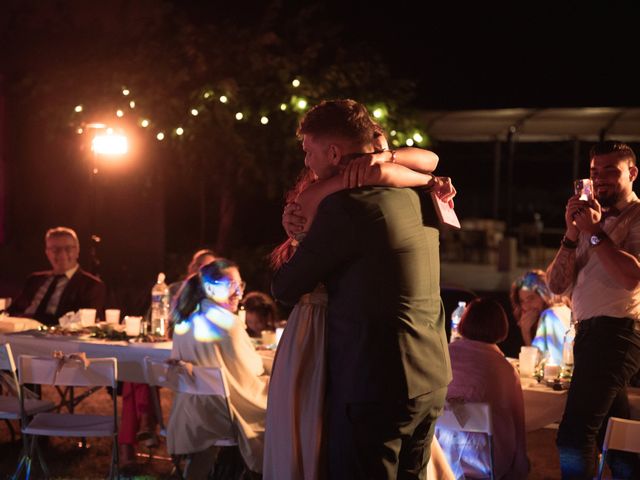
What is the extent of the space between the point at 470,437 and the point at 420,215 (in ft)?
6.55

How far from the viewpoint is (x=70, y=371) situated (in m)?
5.21

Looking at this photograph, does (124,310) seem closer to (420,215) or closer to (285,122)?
(285,122)

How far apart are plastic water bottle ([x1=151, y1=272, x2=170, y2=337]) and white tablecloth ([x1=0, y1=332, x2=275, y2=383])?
1.41 feet

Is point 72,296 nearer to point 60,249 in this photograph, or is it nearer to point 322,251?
point 60,249

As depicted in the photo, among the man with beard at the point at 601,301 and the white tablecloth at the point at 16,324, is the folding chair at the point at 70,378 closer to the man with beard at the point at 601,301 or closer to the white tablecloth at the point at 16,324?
the white tablecloth at the point at 16,324

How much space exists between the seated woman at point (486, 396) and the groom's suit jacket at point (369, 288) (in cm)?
174

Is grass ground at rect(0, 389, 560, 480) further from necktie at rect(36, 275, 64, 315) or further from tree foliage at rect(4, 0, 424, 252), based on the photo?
tree foliage at rect(4, 0, 424, 252)

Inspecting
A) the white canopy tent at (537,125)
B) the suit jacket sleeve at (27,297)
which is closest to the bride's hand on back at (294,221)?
the suit jacket sleeve at (27,297)

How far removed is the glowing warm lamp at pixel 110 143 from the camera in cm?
1098

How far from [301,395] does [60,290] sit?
5.01 meters

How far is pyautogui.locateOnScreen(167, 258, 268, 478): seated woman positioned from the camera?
539 cm

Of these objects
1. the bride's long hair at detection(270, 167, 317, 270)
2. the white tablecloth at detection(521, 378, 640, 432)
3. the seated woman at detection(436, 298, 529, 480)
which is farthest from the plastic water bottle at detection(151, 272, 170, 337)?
the bride's long hair at detection(270, 167, 317, 270)

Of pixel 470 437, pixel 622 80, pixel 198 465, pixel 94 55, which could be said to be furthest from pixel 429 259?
pixel 622 80

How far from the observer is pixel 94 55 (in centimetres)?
1262
